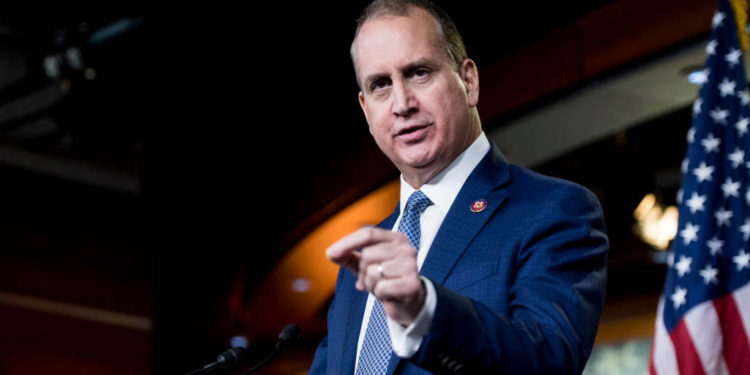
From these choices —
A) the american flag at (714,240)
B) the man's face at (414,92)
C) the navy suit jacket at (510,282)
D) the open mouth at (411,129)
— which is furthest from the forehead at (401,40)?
the american flag at (714,240)

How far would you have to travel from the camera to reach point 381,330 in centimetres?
131

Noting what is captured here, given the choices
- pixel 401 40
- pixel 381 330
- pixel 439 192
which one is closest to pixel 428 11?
pixel 401 40

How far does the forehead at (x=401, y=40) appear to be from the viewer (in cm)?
139

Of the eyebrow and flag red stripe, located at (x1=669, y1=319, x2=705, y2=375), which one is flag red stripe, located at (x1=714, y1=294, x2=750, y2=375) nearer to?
flag red stripe, located at (x1=669, y1=319, x2=705, y2=375)

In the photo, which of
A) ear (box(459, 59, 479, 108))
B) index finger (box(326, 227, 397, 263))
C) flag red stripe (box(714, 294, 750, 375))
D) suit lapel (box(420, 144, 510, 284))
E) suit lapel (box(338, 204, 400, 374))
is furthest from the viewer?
flag red stripe (box(714, 294, 750, 375))

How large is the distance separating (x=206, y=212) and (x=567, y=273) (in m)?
3.85

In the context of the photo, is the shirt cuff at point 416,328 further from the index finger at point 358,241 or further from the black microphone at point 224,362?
the black microphone at point 224,362

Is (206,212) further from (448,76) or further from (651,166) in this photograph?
(651,166)

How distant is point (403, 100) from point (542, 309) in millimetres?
454

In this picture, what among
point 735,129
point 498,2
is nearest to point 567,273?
point 735,129

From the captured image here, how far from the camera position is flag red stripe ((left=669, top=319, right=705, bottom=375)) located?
2.56 m

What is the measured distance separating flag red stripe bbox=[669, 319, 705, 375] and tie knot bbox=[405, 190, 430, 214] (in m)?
1.56

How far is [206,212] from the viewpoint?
4.81 m

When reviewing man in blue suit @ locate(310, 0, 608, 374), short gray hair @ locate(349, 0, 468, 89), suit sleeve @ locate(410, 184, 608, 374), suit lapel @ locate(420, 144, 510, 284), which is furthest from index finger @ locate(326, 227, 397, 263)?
short gray hair @ locate(349, 0, 468, 89)
